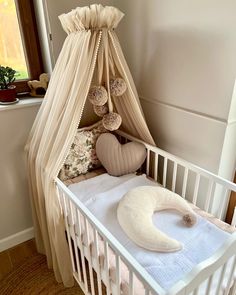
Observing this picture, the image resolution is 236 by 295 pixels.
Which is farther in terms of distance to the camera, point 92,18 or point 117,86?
point 117,86

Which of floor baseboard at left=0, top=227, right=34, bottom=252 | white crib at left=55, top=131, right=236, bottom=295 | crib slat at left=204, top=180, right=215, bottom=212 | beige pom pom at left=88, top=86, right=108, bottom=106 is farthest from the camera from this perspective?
floor baseboard at left=0, top=227, right=34, bottom=252

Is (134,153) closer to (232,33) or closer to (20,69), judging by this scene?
(232,33)

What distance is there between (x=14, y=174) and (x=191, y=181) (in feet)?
4.46

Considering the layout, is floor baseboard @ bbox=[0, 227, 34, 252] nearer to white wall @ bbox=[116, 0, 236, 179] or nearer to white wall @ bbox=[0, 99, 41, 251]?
white wall @ bbox=[0, 99, 41, 251]

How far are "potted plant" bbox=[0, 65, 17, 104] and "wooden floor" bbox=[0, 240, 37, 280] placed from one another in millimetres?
1230

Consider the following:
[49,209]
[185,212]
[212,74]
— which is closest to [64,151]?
[49,209]

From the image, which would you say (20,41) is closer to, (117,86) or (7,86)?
(7,86)

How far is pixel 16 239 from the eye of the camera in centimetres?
214

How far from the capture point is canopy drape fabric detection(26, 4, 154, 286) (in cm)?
144

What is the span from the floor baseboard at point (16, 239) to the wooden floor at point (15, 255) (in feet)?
0.10

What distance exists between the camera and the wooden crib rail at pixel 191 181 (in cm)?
152

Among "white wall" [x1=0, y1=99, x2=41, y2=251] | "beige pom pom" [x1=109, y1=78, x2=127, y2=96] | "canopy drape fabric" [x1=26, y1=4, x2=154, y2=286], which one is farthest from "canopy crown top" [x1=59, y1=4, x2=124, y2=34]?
"white wall" [x1=0, y1=99, x2=41, y2=251]

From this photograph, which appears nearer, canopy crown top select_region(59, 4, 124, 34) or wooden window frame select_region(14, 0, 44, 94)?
canopy crown top select_region(59, 4, 124, 34)

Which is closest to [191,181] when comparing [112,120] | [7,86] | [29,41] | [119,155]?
[119,155]
